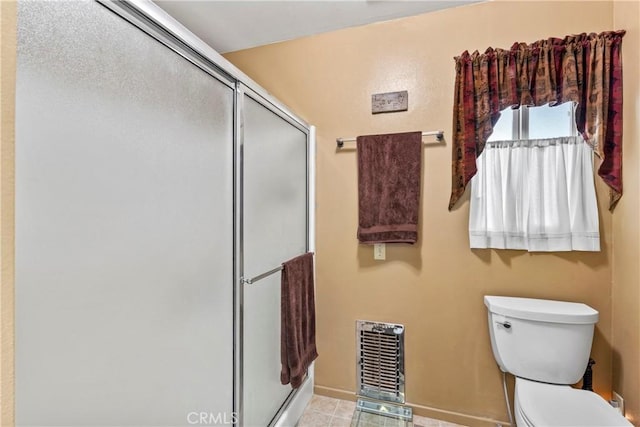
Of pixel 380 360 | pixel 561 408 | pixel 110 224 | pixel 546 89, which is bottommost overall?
pixel 380 360

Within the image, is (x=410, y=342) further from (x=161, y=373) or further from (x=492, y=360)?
(x=161, y=373)

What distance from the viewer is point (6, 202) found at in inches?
16.3

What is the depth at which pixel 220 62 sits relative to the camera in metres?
1.08

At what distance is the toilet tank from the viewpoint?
1370 millimetres

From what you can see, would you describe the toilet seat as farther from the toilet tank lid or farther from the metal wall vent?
the metal wall vent

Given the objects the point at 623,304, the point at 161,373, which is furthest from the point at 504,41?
the point at 161,373

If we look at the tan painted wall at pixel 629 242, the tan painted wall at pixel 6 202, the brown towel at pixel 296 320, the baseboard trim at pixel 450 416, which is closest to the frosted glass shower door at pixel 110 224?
the tan painted wall at pixel 6 202

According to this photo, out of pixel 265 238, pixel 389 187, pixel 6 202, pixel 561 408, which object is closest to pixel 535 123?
pixel 389 187

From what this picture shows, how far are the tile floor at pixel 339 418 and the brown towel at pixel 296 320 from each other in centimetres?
33

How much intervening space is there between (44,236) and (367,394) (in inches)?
73.2

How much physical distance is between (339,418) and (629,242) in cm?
171

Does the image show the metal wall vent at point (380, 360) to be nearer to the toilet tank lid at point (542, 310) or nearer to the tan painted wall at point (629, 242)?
the toilet tank lid at point (542, 310)

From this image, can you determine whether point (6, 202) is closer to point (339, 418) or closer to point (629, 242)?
point (339, 418)

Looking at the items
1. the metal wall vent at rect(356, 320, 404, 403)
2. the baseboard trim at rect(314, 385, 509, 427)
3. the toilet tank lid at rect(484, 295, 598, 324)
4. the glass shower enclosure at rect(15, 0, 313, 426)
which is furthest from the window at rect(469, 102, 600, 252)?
the glass shower enclosure at rect(15, 0, 313, 426)
